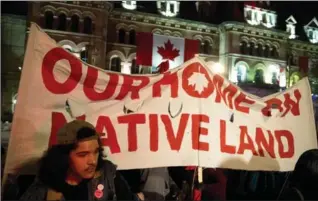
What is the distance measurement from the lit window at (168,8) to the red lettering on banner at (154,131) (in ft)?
78.7

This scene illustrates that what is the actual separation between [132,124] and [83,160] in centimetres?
98

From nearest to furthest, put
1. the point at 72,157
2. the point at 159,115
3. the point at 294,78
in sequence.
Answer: the point at 72,157 → the point at 159,115 → the point at 294,78

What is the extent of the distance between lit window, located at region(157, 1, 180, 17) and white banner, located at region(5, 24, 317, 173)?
23471mm

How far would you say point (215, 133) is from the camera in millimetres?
3238

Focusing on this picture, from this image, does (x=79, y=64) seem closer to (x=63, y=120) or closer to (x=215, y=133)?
(x=63, y=120)

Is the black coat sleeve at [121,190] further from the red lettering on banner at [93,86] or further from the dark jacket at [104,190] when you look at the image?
the red lettering on banner at [93,86]

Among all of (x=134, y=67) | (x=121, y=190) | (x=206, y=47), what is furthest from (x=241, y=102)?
(x=206, y=47)

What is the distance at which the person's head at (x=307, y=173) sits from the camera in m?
2.24

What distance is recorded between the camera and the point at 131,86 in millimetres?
2998

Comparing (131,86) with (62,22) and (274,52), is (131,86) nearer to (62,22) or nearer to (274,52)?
(62,22)

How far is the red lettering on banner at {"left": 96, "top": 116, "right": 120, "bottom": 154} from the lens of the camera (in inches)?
110

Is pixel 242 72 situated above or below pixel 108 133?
above

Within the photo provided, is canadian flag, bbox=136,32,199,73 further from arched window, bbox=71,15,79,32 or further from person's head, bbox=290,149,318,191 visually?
arched window, bbox=71,15,79,32

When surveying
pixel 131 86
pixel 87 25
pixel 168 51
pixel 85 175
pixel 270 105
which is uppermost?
pixel 87 25
